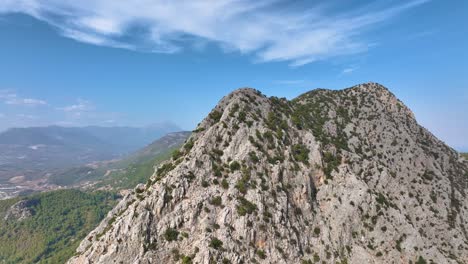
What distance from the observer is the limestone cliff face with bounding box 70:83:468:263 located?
60.5 m

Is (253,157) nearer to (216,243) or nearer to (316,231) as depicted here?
(316,231)

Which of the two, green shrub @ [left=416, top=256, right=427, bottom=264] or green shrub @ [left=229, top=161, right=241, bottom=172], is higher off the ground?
green shrub @ [left=229, top=161, right=241, bottom=172]

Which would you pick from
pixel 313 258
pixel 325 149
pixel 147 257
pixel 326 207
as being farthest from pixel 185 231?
pixel 325 149

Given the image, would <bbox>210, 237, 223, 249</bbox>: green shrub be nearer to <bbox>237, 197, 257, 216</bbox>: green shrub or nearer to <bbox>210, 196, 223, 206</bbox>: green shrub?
<bbox>237, 197, 257, 216</bbox>: green shrub

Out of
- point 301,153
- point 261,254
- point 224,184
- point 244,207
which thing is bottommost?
point 261,254

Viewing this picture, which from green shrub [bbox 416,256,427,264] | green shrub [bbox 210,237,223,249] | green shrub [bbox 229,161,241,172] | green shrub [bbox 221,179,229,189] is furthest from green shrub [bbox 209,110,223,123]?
green shrub [bbox 416,256,427,264]

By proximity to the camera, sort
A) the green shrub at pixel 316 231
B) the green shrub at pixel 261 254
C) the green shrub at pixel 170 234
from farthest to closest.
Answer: the green shrub at pixel 316 231
the green shrub at pixel 261 254
the green shrub at pixel 170 234

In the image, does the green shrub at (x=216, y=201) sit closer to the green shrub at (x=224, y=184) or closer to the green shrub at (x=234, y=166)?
the green shrub at (x=224, y=184)

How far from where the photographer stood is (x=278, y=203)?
72688mm

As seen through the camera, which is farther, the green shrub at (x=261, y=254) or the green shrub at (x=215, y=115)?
the green shrub at (x=215, y=115)

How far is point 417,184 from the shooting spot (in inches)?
4313

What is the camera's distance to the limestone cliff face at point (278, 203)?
60469 mm

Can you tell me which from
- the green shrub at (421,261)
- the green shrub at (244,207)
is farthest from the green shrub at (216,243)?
the green shrub at (421,261)

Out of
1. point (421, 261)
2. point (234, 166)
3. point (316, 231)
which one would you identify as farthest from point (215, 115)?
point (421, 261)
